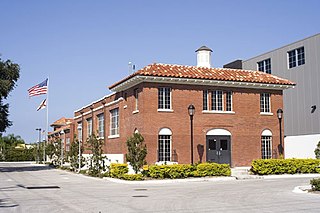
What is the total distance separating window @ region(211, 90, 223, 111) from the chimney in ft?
14.5

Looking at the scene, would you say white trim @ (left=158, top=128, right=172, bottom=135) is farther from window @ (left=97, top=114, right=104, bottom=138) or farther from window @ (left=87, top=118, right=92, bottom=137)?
window @ (left=87, top=118, right=92, bottom=137)

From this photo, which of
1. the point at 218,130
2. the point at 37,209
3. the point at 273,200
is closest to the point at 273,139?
the point at 218,130

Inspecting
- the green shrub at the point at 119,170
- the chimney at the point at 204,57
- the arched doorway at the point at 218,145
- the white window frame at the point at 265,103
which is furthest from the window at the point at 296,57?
the green shrub at the point at 119,170

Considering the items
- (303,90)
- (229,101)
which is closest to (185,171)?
(229,101)

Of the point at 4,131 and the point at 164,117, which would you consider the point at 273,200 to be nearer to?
the point at 164,117

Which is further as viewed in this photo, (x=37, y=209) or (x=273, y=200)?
(x=273, y=200)

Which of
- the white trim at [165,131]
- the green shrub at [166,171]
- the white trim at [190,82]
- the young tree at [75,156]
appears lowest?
the green shrub at [166,171]

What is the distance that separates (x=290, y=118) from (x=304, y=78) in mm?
4064

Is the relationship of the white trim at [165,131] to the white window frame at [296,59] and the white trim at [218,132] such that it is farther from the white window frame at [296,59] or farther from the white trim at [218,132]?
the white window frame at [296,59]

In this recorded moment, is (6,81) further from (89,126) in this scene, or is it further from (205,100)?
(205,100)

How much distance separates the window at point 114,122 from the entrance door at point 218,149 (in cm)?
752

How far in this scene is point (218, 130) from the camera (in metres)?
30.1

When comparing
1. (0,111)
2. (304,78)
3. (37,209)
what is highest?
(304,78)

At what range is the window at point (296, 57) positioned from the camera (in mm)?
38094
